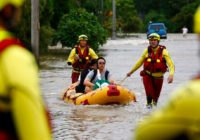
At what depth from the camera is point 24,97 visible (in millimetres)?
3498

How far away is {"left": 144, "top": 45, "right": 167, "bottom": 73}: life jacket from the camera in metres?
16.5

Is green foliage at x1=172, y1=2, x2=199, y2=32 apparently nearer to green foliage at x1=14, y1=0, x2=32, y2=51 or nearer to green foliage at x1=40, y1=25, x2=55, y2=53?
green foliage at x1=40, y1=25, x2=55, y2=53

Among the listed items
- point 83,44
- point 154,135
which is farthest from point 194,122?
point 83,44

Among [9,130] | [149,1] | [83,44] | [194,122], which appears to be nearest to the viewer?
[194,122]

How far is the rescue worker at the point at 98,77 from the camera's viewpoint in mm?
18889

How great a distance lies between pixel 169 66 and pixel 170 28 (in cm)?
9162

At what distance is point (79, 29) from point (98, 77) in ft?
83.5

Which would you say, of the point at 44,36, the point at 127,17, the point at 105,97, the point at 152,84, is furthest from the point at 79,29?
the point at 127,17

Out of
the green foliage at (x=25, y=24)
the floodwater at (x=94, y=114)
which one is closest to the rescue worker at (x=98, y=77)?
the floodwater at (x=94, y=114)

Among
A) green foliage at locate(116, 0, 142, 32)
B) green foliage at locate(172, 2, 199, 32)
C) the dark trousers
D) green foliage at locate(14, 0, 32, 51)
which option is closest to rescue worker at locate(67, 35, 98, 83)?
the dark trousers

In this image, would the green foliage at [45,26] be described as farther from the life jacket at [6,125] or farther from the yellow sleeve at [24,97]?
the yellow sleeve at [24,97]

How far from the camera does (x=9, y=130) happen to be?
3.73 meters

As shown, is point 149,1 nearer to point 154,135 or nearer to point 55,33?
point 55,33

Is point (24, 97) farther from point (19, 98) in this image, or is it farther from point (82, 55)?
point (82, 55)
